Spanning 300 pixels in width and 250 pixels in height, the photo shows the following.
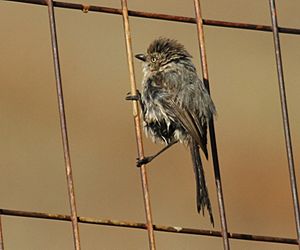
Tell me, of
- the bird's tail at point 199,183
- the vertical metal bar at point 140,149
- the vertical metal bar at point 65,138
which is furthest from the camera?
the bird's tail at point 199,183

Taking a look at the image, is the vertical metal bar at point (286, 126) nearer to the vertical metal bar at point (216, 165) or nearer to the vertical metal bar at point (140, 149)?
the vertical metal bar at point (216, 165)

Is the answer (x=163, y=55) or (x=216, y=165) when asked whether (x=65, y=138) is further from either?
(x=163, y=55)

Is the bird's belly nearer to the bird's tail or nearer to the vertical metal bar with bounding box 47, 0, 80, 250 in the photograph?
the bird's tail

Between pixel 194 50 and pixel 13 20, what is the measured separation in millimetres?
1492

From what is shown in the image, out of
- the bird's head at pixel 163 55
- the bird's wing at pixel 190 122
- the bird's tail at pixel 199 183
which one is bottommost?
the bird's tail at pixel 199 183

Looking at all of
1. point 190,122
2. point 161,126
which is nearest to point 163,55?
point 161,126

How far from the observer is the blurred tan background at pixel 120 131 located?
395 inches

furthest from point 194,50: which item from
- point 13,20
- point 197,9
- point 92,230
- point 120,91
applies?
point 197,9

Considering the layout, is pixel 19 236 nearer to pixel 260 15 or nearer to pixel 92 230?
pixel 92 230

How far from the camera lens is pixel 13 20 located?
12.0 meters

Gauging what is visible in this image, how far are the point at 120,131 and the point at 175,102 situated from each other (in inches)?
181

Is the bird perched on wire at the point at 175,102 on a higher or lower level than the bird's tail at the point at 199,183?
higher

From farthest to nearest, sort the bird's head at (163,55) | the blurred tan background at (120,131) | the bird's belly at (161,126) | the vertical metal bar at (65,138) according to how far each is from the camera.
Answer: the blurred tan background at (120,131)
the bird's head at (163,55)
the bird's belly at (161,126)
the vertical metal bar at (65,138)

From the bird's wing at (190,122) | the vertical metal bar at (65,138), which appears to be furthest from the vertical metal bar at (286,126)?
the vertical metal bar at (65,138)
